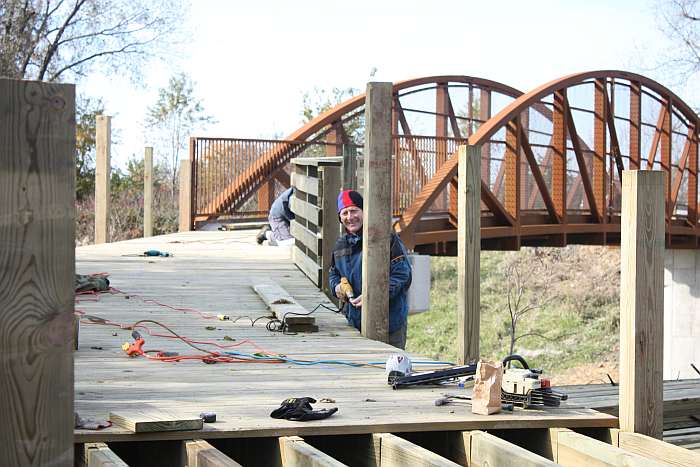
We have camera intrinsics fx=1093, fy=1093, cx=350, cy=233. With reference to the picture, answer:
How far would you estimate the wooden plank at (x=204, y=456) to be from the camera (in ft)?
13.7

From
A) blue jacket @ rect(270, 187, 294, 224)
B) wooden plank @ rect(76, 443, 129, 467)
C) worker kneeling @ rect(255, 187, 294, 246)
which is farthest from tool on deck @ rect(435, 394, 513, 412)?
worker kneeling @ rect(255, 187, 294, 246)

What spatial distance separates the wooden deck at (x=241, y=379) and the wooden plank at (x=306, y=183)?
3.19 ft

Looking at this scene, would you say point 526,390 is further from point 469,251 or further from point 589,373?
point 589,373

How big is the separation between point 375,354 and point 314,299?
8.85ft

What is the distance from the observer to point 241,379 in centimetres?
615

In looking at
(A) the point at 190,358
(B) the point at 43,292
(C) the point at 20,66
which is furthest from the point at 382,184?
(C) the point at 20,66

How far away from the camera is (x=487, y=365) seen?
17.3 ft

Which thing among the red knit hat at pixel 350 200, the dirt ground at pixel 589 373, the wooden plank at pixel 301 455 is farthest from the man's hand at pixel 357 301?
the dirt ground at pixel 589 373

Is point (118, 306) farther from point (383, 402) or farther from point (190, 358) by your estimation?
point (383, 402)

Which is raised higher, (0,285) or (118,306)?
(0,285)

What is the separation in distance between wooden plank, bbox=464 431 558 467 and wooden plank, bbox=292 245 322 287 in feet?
19.0

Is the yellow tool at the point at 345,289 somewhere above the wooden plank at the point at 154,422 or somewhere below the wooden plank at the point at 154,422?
above

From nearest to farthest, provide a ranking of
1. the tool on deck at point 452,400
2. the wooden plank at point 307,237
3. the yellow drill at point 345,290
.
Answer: the tool on deck at point 452,400 < the yellow drill at point 345,290 < the wooden plank at point 307,237

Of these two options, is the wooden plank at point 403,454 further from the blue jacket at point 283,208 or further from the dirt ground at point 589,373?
the dirt ground at point 589,373
